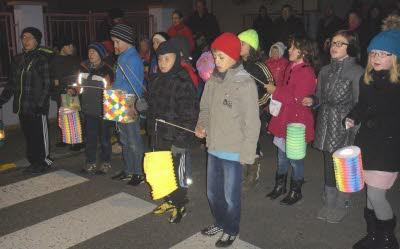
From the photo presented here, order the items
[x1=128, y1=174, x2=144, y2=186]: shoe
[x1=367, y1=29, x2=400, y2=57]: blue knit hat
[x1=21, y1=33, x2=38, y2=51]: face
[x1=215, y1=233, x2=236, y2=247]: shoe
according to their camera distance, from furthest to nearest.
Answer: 1. [x1=21, y1=33, x2=38, y2=51]: face
2. [x1=128, y1=174, x2=144, y2=186]: shoe
3. [x1=215, y1=233, x2=236, y2=247]: shoe
4. [x1=367, y1=29, x2=400, y2=57]: blue knit hat

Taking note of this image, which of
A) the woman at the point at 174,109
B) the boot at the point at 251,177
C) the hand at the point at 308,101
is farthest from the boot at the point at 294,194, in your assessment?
the woman at the point at 174,109

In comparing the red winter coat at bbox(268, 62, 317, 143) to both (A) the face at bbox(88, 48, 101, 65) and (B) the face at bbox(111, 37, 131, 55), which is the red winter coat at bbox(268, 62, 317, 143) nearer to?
(B) the face at bbox(111, 37, 131, 55)

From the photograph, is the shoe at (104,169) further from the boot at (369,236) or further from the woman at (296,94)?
the boot at (369,236)

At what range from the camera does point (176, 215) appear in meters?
4.95

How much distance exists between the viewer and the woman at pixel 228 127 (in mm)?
3928

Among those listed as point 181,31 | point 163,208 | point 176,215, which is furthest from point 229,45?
point 181,31

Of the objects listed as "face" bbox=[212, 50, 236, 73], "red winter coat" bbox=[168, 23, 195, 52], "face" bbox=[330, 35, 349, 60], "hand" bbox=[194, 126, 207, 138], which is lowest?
"hand" bbox=[194, 126, 207, 138]

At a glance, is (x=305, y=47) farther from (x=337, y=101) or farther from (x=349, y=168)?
(x=349, y=168)

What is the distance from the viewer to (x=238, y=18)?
56.7 feet

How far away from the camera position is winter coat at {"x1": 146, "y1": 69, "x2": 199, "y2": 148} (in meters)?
4.74

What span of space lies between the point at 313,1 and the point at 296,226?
12059 millimetres

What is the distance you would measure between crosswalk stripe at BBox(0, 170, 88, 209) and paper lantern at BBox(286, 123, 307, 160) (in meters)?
3.15

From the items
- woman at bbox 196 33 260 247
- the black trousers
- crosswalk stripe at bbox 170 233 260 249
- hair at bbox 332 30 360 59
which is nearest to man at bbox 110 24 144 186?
the black trousers

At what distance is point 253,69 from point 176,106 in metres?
1.26
